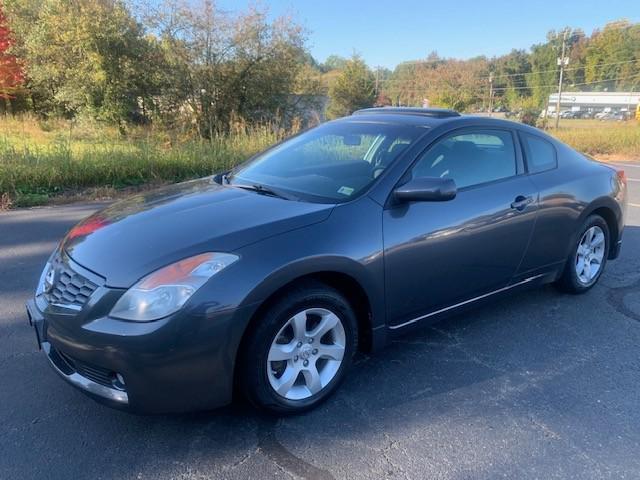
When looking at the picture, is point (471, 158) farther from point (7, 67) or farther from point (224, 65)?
point (7, 67)

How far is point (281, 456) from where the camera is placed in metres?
2.30

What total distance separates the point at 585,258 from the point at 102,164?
783 cm

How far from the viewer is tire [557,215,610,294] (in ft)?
13.4

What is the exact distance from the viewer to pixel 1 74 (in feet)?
71.5

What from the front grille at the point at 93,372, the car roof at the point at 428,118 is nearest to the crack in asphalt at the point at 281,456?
the front grille at the point at 93,372

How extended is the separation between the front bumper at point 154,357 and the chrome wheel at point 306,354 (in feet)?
0.91

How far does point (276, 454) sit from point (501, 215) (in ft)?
6.90

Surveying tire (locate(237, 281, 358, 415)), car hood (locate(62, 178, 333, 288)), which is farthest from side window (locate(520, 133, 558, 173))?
tire (locate(237, 281, 358, 415))

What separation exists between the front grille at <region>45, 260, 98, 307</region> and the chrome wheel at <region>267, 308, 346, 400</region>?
91cm

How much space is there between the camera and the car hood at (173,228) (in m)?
2.31

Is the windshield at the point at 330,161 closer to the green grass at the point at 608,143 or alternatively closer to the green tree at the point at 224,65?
the green tree at the point at 224,65

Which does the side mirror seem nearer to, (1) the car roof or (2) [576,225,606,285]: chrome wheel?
(1) the car roof

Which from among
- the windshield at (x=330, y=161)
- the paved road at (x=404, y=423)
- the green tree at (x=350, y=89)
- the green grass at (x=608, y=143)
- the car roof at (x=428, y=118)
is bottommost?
the green grass at (x=608, y=143)

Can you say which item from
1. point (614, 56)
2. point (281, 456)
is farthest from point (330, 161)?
point (614, 56)
